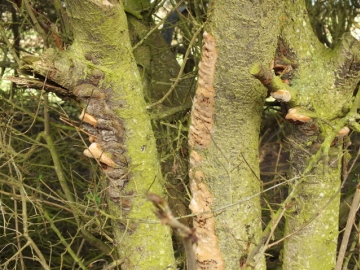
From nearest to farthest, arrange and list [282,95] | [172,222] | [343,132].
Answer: [172,222] → [282,95] → [343,132]

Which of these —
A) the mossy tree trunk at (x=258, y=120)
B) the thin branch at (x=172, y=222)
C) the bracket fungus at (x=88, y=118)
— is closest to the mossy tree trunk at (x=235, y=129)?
the mossy tree trunk at (x=258, y=120)

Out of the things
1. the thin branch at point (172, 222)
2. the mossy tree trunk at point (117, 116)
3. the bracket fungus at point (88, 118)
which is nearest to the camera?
the thin branch at point (172, 222)

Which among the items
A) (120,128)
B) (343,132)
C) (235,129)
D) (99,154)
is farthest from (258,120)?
(99,154)

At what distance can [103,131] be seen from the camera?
7.36 ft

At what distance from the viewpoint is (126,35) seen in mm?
2197

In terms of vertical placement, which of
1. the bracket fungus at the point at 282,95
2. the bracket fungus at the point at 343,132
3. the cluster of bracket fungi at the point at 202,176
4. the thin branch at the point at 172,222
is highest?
the thin branch at the point at 172,222

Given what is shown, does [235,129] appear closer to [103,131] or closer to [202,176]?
[202,176]

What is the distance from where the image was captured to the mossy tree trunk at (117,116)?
2096 millimetres

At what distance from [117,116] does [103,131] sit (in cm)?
9

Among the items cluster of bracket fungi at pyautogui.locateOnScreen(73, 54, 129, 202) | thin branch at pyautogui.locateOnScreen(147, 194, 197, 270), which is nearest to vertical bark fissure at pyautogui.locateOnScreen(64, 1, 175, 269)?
cluster of bracket fungi at pyautogui.locateOnScreen(73, 54, 129, 202)

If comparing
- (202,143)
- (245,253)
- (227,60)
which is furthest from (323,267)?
(227,60)

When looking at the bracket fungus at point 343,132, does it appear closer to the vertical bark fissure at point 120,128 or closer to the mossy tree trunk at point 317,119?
the mossy tree trunk at point 317,119

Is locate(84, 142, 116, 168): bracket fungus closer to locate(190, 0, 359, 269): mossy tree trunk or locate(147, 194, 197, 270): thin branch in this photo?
locate(190, 0, 359, 269): mossy tree trunk

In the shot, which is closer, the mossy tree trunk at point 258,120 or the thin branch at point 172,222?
the thin branch at point 172,222
